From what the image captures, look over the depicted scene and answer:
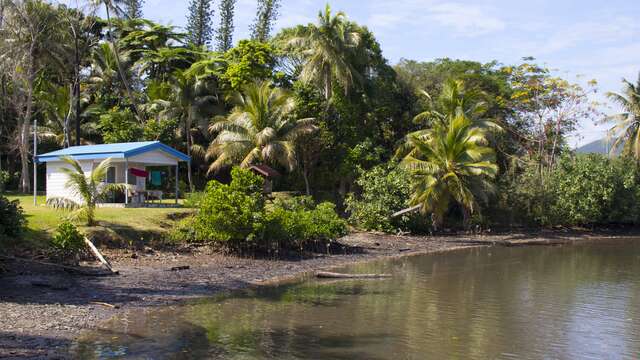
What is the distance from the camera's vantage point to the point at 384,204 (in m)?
32.3

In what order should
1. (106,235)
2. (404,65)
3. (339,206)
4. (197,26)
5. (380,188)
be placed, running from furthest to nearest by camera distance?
1. (197,26)
2. (404,65)
3. (339,206)
4. (380,188)
5. (106,235)

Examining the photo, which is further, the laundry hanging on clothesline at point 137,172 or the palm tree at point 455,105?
the palm tree at point 455,105

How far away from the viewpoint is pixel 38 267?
1712 cm

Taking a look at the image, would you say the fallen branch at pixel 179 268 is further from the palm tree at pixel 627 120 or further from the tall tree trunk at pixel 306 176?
the palm tree at pixel 627 120

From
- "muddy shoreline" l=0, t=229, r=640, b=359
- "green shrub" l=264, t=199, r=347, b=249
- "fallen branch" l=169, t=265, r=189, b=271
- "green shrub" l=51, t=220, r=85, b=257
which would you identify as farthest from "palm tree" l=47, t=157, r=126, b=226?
"green shrub" l=264, t=199, r=347, b=249

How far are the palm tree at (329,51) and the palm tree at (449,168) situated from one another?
617 cm

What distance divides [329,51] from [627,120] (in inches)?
897

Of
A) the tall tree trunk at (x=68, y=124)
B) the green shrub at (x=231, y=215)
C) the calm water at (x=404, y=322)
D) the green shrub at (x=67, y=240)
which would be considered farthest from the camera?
the tall tree trunk at (x=68, y=124)

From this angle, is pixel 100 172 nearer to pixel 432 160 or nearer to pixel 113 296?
pixel 113 296

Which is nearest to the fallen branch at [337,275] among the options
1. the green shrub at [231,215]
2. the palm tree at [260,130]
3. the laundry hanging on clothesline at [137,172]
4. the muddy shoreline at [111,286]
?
the muddy shoreline at [111,286]

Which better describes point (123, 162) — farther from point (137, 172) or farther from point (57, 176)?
point (57, 176)

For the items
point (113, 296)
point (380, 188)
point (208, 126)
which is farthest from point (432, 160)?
point (113, 296)

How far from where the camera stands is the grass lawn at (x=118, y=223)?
1962 cm

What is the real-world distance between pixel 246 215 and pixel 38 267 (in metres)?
6.83
